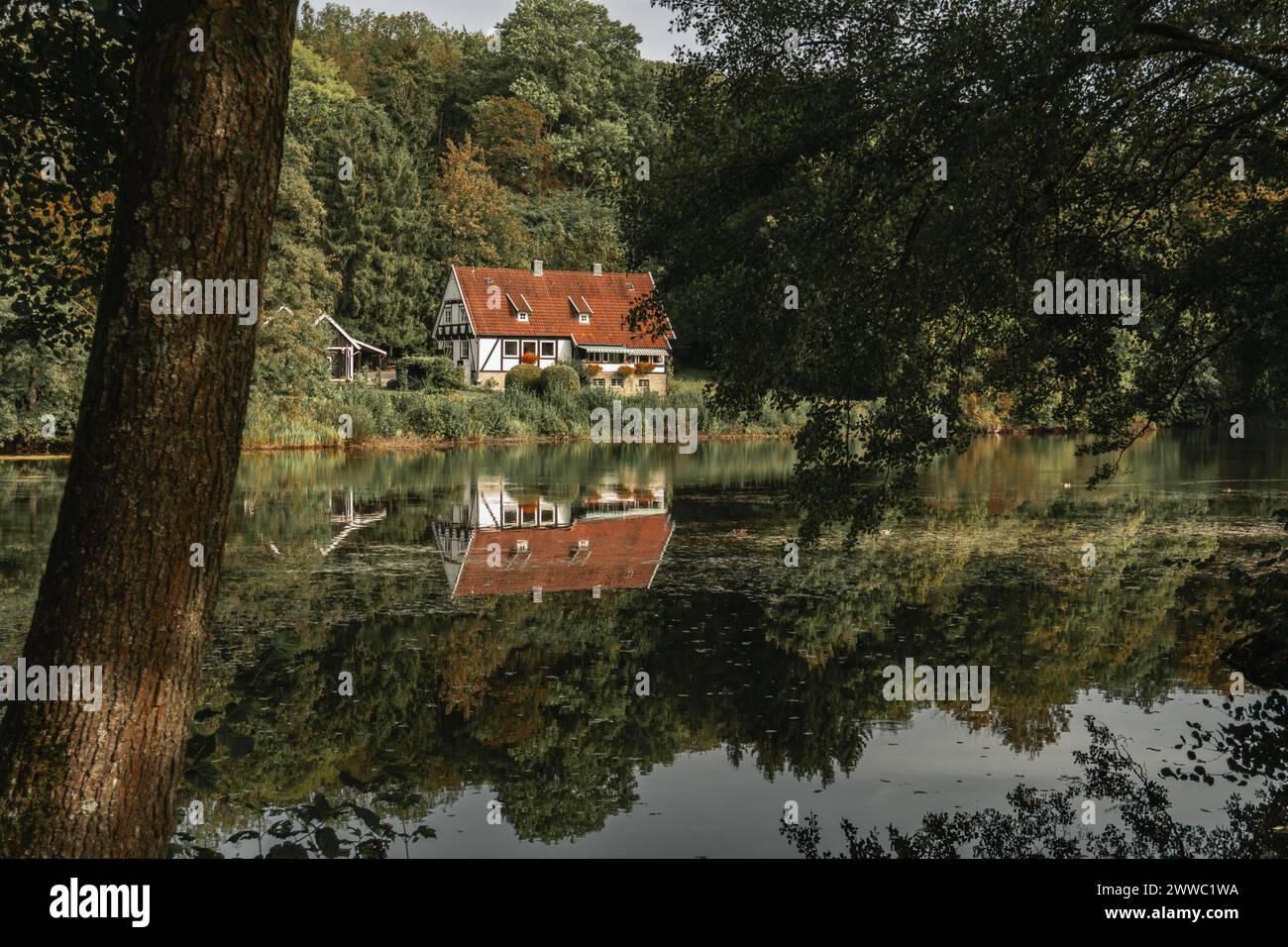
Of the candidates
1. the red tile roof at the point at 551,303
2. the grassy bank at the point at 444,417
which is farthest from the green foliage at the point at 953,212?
the red tile roof at the point at 551,303

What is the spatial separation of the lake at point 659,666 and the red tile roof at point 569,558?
9 cm

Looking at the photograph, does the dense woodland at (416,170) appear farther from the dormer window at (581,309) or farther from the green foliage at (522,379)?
the green foliage at (522,379)

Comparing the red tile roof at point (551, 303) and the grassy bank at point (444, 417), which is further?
the red tile roof at point (551, 303)

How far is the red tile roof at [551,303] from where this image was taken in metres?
62.3

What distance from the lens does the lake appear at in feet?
24.6

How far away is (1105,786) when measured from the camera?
796 centimetres

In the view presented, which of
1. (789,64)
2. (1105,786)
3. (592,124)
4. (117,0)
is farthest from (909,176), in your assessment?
(592,124)

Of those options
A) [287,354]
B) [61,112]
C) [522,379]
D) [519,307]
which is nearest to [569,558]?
[61,112]

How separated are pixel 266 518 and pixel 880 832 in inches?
652

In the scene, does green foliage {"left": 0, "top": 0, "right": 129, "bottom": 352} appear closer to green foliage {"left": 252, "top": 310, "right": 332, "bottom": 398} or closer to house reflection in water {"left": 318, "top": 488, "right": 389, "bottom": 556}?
house reflection in water {"left": 318, "top": 488, "right": 389, "bottom": 556}

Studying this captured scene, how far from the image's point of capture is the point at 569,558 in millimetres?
17938

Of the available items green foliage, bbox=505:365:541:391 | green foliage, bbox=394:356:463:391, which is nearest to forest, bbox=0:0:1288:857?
green foliage, bbox=505:365:541:391

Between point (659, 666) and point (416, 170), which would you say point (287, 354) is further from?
point (416, 170)
